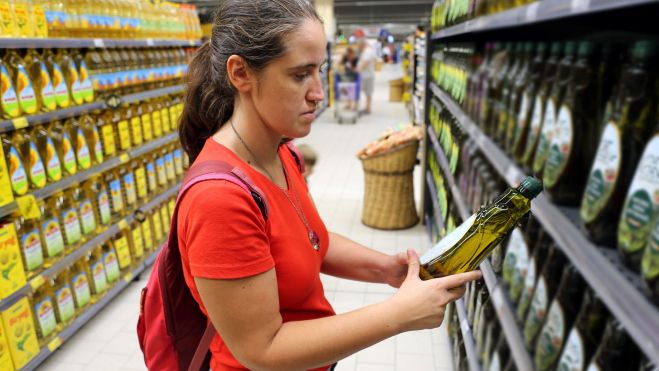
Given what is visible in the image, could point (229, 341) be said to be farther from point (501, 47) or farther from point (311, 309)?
point (501, 47)

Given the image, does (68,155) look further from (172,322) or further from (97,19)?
(172,322)

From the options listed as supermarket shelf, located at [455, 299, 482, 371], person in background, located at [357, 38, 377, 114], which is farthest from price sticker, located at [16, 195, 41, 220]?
person in background, located at [357, 38, 377, 114]

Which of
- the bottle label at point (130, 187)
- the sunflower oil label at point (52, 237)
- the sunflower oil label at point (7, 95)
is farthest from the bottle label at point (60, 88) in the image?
the bottle label at point (130, 187)

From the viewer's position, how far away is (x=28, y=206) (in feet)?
7.68

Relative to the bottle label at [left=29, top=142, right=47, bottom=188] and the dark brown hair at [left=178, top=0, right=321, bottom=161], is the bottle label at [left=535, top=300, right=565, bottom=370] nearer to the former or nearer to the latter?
the dark brown hair at [left=178, top=0, right=321, bottom=161]

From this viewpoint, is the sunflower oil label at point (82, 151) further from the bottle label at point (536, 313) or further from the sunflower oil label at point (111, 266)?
the bottle label at point (536, 313)

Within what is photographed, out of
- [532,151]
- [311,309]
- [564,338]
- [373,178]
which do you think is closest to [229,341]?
[311,309]

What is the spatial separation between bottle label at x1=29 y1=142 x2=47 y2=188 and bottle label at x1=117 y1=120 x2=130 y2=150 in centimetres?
75

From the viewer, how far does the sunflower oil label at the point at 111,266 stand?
10.1 ft

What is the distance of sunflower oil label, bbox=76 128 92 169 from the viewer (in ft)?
9.21

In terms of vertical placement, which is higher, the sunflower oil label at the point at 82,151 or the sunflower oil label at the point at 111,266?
the sunflower oil label at the point at 82,151

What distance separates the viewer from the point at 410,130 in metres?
4.07

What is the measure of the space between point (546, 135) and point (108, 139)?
268 cm

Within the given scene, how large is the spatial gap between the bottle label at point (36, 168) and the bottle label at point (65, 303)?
61 cm
